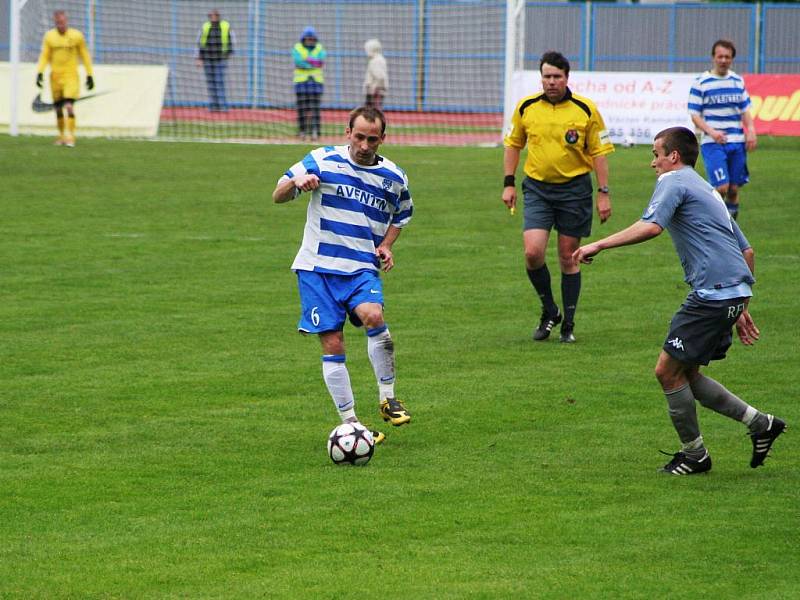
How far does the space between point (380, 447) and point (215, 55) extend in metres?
29.8

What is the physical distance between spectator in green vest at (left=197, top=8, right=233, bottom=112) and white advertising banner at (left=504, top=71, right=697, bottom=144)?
27.8 ft

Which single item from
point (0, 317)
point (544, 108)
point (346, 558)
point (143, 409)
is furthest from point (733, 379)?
point (0, 317)

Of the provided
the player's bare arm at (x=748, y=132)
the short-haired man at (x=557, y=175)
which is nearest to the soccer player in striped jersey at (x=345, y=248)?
the short-haired man at (x=557, y=175)

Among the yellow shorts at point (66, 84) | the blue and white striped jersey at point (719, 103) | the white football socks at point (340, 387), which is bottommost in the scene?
the white football socks at point (340, 387)

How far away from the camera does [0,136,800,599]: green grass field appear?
588 cm

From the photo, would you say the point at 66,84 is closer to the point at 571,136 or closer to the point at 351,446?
the point at 571,136

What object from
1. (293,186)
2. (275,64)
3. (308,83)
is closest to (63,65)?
(308,83)

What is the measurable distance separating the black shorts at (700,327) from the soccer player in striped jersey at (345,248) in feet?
5.29

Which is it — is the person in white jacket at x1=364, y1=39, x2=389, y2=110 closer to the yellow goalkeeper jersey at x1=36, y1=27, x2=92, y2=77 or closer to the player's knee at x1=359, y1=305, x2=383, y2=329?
the yellow goalkeeper jersey at x1=36, y1=27, x2=92, y2=77

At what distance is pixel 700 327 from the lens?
7.30 meters

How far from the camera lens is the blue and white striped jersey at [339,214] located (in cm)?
806

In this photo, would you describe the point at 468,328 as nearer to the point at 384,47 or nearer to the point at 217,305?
the point at 217,305

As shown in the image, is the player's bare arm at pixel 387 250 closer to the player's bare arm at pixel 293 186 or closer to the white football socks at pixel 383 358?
the white football socks at pixel 383 358

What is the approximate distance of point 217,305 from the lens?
1248cm
